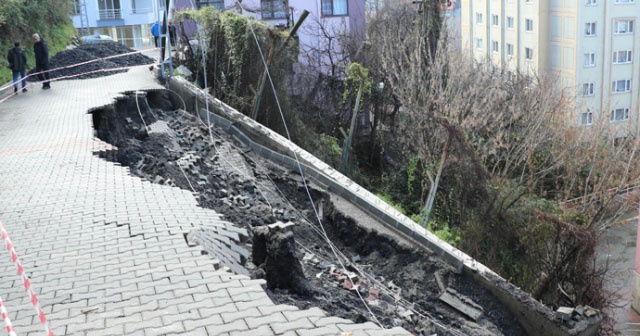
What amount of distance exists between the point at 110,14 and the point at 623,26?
41.6 metres

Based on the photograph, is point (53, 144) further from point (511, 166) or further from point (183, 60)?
point (511, 166)

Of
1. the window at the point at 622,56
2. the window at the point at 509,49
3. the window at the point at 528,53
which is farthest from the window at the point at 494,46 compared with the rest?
the window at the point at 622,56

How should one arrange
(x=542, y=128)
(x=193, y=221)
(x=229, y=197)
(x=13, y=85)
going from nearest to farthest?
(x=193, y=221)
(x=229, y=197)
(x=13, y=85)
(x=542, y=128)

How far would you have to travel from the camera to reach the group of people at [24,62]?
763 inches

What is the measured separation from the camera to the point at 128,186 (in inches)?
398

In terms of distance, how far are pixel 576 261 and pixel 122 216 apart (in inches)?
387

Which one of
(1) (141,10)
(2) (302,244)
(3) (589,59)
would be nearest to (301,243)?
(2) (302,244)

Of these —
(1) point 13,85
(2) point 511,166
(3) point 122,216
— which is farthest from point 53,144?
(2) point 511,166

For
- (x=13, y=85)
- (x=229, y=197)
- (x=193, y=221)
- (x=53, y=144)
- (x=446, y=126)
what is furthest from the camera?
(x=13, y=85)

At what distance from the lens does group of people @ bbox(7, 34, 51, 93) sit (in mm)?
19375

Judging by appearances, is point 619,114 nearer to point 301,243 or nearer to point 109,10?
point 109,10

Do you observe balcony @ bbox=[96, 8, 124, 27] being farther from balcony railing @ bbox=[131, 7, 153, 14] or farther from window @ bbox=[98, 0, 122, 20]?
balcony railing @ bbox=[131, 7, 153, 14]

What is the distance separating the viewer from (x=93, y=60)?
2473 centimetres

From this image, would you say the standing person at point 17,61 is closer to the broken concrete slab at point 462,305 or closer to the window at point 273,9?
the broken concrete slab at point 462,305
